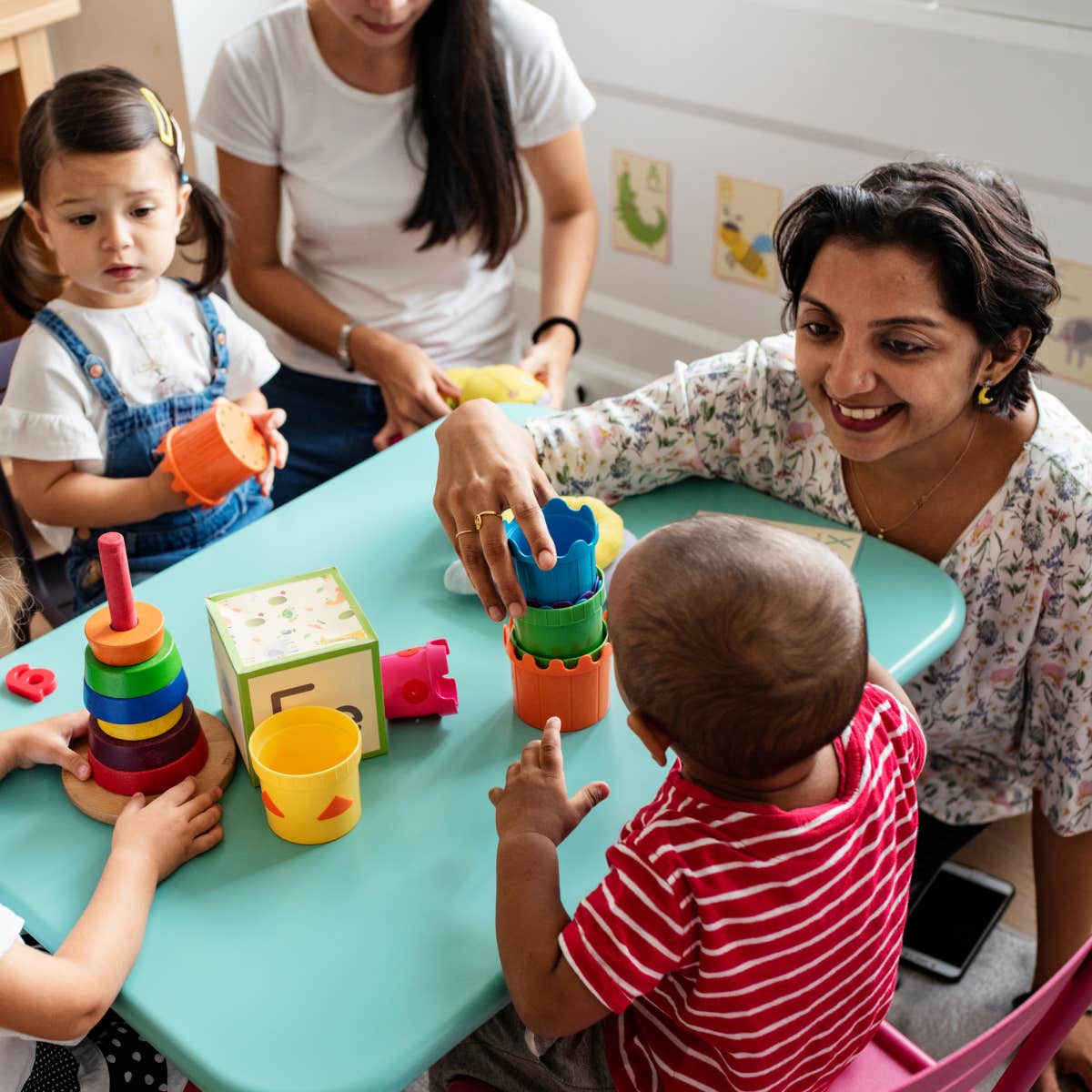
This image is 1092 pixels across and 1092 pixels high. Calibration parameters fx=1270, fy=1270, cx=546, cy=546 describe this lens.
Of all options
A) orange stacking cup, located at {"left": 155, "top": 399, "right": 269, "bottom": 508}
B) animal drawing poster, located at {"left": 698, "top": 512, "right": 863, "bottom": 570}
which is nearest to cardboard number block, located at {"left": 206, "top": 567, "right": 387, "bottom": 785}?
orange stacking cup, located at {"left": 155, "top": 399, "right": 269, "bottom": 508}

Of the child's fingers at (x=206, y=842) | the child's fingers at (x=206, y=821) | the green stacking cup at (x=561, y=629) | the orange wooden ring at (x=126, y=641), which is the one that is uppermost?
the orange wooden ring at (x=126, y=641)

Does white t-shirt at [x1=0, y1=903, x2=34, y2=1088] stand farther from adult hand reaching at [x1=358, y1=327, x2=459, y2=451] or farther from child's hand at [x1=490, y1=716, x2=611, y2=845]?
adult hand reaching at [x1=358, y1=327, x2=459, y2=451]

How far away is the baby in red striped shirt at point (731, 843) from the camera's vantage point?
87cm

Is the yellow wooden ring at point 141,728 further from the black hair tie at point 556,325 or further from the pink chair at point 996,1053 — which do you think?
the black hair tie at point 556,325

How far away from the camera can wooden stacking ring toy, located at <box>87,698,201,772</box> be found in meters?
1.06

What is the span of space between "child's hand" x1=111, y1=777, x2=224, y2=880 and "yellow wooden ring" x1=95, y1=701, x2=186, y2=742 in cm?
5

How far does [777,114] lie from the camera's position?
2.44 meters

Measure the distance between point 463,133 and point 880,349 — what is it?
92cm

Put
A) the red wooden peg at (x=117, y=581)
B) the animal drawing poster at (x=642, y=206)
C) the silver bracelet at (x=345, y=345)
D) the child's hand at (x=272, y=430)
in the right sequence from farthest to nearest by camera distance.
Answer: the animal drawing poster at (x=642, y=206) < the silver bracelet at (x=345, y=345) < the child's hand at (x=272, y=430) < the red wooden peg at (x=117, y=581)

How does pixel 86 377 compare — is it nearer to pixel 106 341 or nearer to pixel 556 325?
pixel 106 341


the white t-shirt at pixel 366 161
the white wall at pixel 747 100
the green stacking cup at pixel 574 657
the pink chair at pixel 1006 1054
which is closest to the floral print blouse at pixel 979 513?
the green stacking cup at pixel 574 657

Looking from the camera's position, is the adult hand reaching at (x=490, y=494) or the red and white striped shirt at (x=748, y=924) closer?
the red and white striped shirt at (x=748, y=924)

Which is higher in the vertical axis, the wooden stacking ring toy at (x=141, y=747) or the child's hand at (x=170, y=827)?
the wooden stacking ring toy at (x=141, y=747)

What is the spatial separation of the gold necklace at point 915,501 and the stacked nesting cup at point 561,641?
0.46 m
